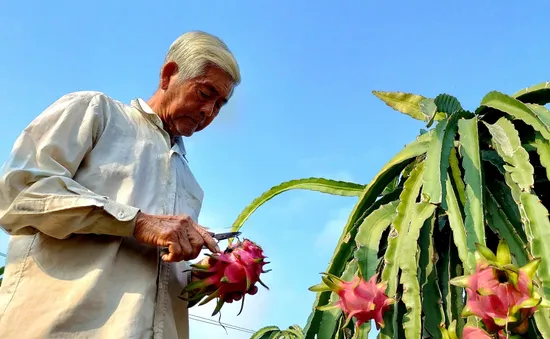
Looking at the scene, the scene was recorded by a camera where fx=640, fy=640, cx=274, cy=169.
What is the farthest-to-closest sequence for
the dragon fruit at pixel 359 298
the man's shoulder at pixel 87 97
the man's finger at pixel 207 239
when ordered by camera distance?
the man's shoulder at pixel 87 97
the man's finger at pixel 207 239
the dragon fruit at pixel 359 298

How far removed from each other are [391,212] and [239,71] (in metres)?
0.53

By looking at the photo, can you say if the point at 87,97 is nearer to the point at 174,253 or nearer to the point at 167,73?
the point at 167,73

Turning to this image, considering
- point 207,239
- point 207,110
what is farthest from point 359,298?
point 207,110

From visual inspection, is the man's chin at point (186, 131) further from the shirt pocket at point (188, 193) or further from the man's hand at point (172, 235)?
the man's hand at point (172, 235)

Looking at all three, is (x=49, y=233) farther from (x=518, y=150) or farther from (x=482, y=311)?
(x=518, y=150)

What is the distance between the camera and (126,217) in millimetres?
1195

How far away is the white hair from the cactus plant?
510 millimetres

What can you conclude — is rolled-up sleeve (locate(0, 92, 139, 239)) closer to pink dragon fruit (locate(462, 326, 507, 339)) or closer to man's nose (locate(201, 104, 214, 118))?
man's nose (locate(201, 104, 214, 118))

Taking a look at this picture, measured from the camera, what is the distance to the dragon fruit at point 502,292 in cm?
82

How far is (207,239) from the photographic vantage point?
1.26m

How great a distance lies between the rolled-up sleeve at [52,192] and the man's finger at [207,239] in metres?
0.13

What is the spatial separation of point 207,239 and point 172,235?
89mm

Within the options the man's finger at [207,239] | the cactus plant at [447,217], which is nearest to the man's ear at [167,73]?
the man's finger at [207,239]

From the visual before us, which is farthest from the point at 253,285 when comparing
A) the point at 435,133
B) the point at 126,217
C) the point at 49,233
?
the point at 435,133
